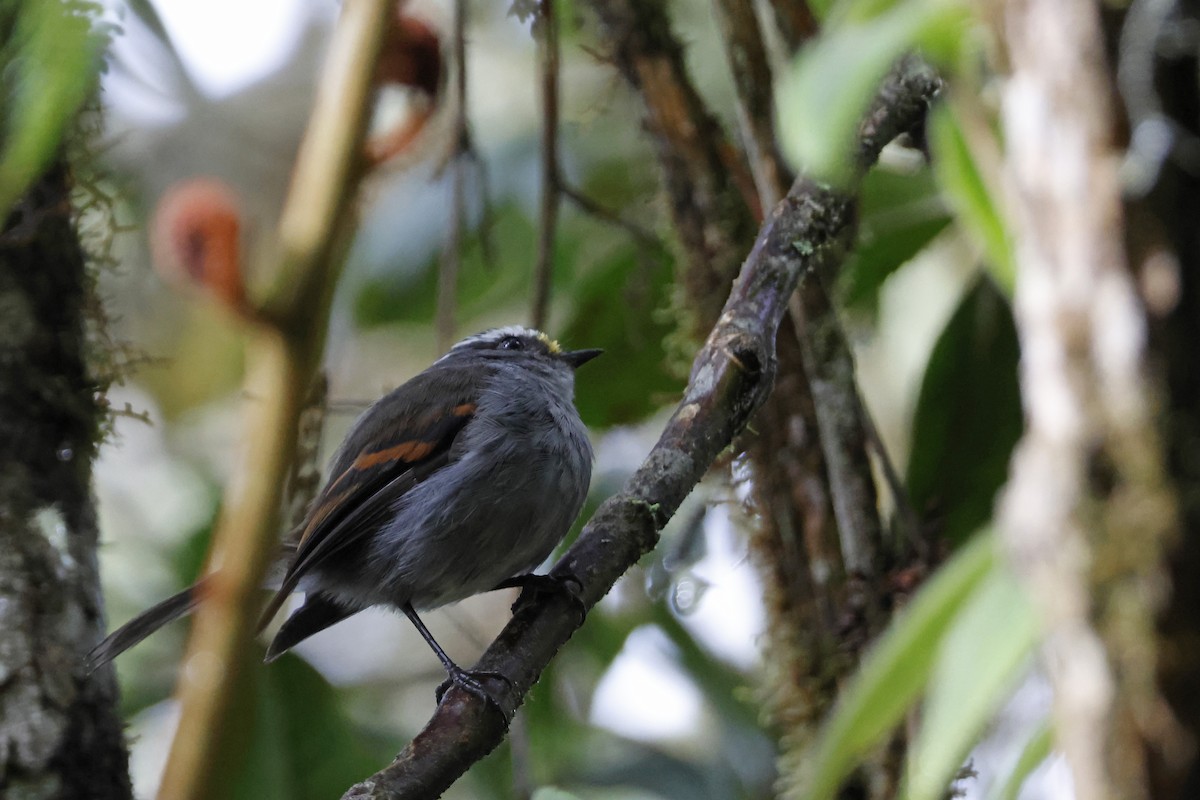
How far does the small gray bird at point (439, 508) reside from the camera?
11.7 ft

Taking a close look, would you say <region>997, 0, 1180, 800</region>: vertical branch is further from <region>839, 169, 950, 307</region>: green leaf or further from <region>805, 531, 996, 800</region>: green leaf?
<region>839, 169, 950, 307</region>: green leaf

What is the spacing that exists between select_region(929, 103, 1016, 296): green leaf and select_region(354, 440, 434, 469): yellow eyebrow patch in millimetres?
2701

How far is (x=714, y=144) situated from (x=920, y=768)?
113 inches

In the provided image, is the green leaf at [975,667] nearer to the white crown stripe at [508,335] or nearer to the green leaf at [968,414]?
the green leaf at [968,414]

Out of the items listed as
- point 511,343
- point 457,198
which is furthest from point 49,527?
point 511,343

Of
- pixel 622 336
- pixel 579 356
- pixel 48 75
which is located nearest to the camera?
pixel 48 75

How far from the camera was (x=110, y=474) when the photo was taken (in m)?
8.01

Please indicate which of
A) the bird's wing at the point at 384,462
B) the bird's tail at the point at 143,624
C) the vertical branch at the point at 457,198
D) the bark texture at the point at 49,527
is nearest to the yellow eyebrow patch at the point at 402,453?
the bird's wing at the point at 384,462

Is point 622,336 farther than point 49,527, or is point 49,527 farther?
→ point 622,336

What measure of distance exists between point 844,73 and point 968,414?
8.70 ft

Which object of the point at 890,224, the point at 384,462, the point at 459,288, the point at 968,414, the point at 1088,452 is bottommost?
the point at 1088,452

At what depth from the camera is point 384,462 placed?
379cm

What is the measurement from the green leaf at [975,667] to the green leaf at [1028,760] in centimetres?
14

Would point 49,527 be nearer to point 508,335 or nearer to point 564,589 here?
point 564,589
